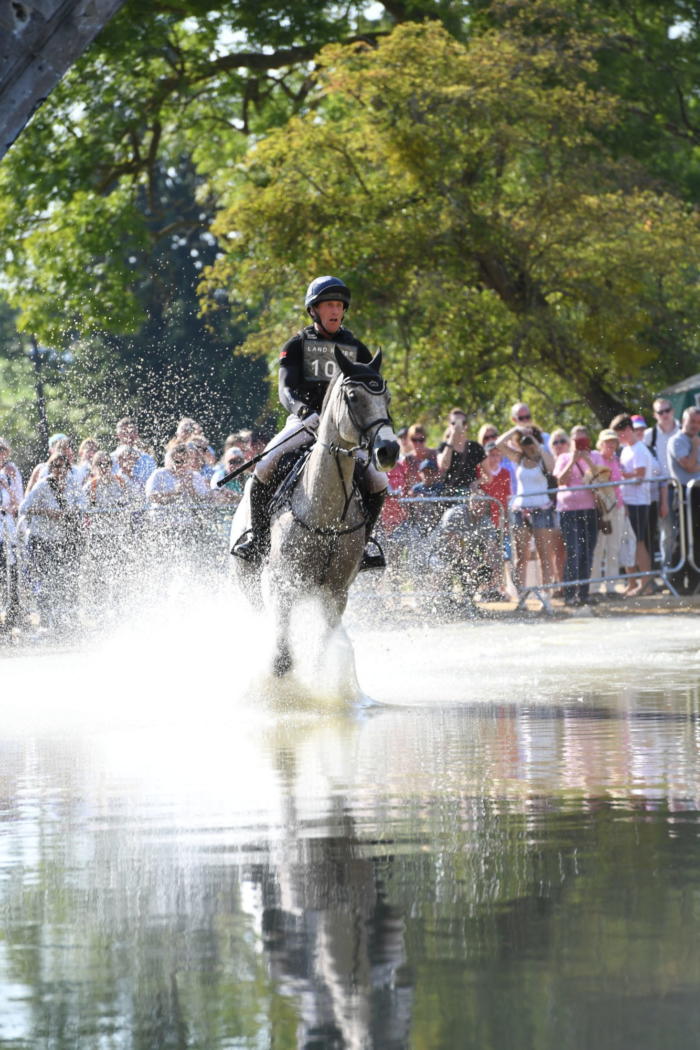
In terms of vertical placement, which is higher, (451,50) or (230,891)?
(451,50)

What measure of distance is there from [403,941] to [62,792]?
353 centimetres

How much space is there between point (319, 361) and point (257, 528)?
1245mm

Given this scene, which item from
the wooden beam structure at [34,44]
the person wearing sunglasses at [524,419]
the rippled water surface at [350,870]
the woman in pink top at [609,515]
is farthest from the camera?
the person wearing sunglasses at [524,419]

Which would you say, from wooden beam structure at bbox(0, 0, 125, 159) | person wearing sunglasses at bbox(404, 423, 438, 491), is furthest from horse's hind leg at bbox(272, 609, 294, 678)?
person wearing sunglasses at bbox(404, 423, 438, 491)

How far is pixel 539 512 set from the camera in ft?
69.8

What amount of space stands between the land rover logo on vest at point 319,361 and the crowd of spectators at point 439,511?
25.2ft

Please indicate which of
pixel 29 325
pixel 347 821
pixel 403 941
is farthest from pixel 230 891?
pixel 29 325

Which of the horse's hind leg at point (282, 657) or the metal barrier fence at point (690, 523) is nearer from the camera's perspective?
the horse's hind leg at point (282, 657)

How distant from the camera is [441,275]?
31.8 meters

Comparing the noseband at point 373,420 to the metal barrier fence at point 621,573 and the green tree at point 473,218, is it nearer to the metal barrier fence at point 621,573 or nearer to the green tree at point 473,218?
the metal barrier fence at point 621,573

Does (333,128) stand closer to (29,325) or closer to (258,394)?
→ (29,325)

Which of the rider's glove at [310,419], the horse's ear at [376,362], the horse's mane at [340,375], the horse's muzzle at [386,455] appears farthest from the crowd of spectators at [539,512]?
the horse's muzzle at [386,455]

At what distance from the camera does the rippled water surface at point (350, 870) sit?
4.44 metres

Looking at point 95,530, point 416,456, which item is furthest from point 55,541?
point 416,456
